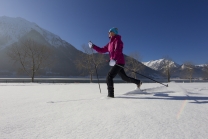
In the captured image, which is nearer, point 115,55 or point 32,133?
point 32,133

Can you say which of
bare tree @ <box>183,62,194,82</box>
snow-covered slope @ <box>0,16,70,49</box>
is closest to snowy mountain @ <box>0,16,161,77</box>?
snow-covered slope @ <box>0,16,70,49</box>

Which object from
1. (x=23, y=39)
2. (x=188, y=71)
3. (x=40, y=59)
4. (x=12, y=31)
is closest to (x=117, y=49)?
(x=40, y=59)

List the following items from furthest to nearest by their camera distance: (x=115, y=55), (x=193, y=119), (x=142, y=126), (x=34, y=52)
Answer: (x=34, y=52)
(x=115, y=55)
(x=193, y=119)
(x=142, y=126)

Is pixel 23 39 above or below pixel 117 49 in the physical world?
above

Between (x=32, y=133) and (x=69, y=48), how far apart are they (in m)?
177

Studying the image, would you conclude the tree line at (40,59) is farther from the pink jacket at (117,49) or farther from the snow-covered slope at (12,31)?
the snow-covered slope at (12,31)

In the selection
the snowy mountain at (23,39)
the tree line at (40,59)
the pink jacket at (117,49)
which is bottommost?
the pink jacket at (117,49)

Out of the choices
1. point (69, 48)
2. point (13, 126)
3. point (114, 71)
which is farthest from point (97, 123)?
point (69, 48)

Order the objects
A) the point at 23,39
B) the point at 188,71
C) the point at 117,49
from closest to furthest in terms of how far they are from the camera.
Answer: the point at 117,49 < the point at 188,71 < the point at 23,39

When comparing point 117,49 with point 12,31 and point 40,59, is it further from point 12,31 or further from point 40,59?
point 12,31

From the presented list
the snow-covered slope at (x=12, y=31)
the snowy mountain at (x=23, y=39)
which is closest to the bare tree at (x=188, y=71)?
the snowy mountain at (x=23, y=39)

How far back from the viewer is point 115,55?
329 cm

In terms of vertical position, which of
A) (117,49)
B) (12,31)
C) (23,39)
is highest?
(12,31)

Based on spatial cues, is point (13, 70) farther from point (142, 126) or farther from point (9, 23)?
point (142, 126)
